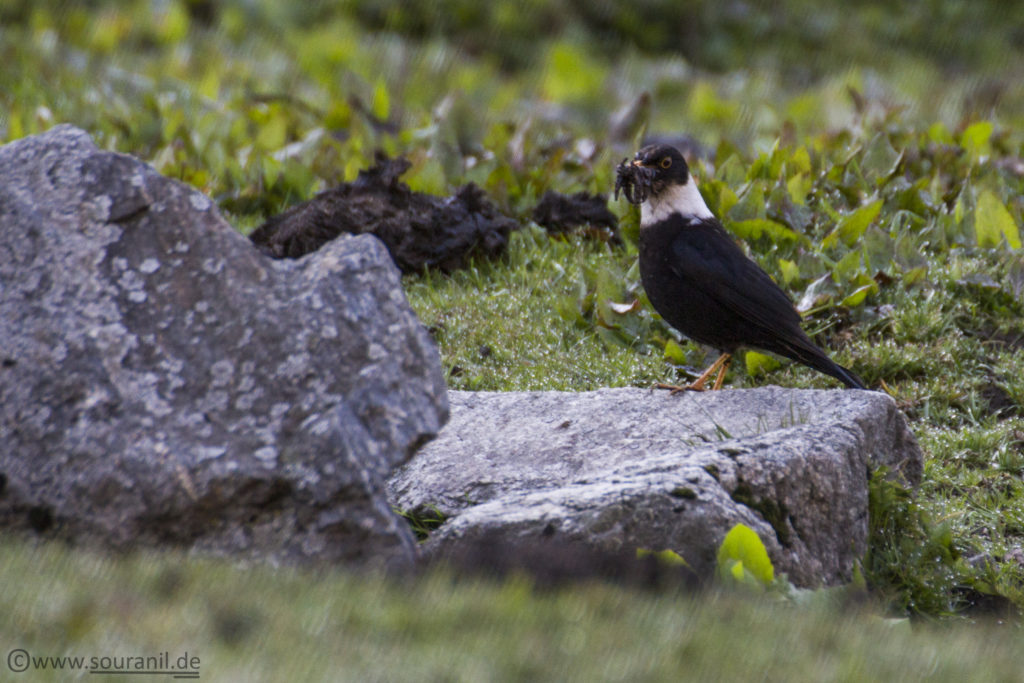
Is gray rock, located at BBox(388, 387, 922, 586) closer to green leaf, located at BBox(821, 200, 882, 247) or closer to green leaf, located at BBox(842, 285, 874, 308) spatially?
green leaf, located at BBox(842, 285, 874, 308)

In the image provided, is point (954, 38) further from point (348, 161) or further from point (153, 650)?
point (153, 650)

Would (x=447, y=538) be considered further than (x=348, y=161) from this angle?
No

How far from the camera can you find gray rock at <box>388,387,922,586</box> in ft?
10.5

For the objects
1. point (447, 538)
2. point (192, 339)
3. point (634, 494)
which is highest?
point (192, 339)

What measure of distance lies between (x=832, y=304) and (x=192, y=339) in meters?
3.47

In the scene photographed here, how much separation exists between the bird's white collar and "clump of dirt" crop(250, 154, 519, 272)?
1.63 m

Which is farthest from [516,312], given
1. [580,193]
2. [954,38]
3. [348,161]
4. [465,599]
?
[954,38]

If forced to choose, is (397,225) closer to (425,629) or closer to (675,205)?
(675,205)

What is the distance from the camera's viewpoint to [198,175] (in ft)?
24.1

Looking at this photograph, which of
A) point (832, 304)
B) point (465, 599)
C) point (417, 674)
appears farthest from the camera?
point (832, 304)

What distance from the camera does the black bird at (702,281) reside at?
469 cm

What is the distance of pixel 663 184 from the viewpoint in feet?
16.6

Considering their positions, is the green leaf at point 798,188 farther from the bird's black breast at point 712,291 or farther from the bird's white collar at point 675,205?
the bird's black breast at point 712,291

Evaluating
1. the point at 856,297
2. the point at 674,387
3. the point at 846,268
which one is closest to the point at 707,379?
the point at 674,387
